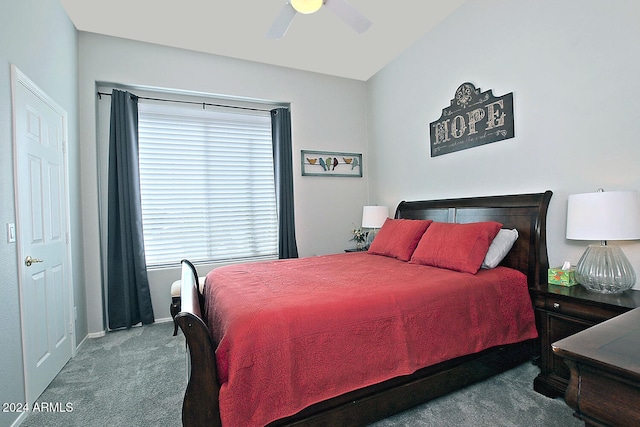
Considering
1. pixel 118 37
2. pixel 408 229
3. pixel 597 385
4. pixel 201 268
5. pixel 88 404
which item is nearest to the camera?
pixel 597 385

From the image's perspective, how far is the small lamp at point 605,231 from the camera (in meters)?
1.74

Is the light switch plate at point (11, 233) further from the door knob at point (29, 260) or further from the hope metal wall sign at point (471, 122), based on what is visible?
the hope metal wall sign at point (471, 122)

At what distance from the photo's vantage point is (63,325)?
2605mm

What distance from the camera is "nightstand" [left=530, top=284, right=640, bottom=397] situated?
174 cm

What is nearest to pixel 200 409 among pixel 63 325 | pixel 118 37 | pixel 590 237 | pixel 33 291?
pixel 33 291

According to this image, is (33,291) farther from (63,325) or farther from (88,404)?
(88,404)

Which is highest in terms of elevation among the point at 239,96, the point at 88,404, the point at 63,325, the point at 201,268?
the point at 239,96

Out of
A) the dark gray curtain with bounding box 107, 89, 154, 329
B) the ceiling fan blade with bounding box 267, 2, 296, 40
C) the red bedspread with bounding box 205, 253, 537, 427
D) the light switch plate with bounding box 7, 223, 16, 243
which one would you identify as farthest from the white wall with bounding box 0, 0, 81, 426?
the ceiling fan blade with bounding box 267, 2, 296, 40

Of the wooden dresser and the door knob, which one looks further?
the door knob

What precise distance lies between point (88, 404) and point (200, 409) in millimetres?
1334

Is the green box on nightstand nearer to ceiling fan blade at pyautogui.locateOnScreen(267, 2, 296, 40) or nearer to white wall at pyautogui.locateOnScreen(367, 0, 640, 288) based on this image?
white wall at pyautogui.locateOnScreen(367, 0, 640, 288)

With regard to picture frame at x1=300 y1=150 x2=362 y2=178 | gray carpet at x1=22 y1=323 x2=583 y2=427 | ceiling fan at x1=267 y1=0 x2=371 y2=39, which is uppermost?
ceiling fan at x1=267 y1=0 x2=371 y2=39

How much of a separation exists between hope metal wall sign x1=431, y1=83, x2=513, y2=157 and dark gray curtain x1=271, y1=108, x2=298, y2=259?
1.88 metres

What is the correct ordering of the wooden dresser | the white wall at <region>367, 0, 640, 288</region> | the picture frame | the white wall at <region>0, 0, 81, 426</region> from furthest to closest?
the picture frame, the white wall at <region>367, 0, 640, 288</region>, the white wall at <region>0, 0, 81, 426</region>, the wooden dresser
